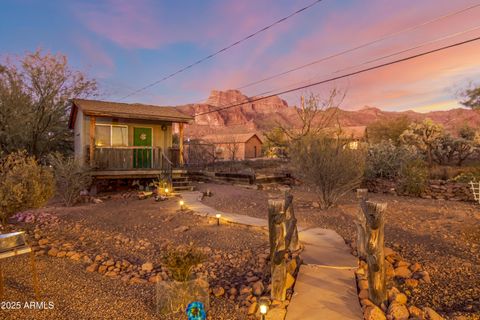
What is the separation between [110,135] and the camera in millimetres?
14977

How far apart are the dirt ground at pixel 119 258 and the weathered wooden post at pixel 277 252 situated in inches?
21.0

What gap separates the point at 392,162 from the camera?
1461cm

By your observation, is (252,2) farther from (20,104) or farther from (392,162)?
(20,104)

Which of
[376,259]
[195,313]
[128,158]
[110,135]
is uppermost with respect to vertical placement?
[110,135]

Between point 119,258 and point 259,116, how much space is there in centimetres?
14166

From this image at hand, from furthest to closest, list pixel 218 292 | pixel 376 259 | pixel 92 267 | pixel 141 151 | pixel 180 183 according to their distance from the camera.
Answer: pixel 141 151 → pixel 180 183 → pixel 92 267 → pixel 218 292 → pixel 376 259

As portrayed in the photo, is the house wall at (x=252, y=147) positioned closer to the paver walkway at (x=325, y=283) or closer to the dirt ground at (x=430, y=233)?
the dirt ground at (x=430, y=233)

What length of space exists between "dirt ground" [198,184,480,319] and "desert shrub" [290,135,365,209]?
0.54m

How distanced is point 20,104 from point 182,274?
18.2m

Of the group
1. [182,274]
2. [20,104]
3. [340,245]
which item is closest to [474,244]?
[340,245]

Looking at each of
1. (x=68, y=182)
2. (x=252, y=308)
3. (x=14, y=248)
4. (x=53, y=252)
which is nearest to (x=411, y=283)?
(x=252, y=308)

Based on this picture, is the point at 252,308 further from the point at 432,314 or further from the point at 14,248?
the point at 14,248

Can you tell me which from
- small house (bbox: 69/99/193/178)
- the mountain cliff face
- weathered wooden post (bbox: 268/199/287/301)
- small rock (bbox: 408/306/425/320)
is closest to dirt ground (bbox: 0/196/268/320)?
weathered wooden post (bbox: 268/199/287/301)

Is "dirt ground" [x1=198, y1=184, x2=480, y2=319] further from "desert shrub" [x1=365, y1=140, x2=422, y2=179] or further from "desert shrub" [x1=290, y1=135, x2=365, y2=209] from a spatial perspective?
"desert shrub" [x1=365, y1=140, x2=422, y2=179]
